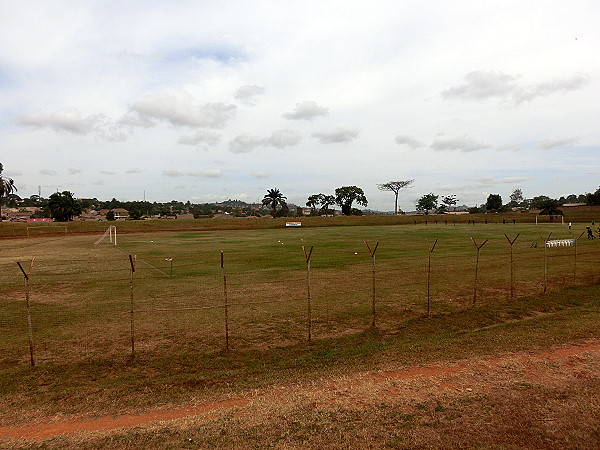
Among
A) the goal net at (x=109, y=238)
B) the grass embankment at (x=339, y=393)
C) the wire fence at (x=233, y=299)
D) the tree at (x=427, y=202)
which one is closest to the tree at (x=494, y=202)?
the tree at (x=427, y=202)

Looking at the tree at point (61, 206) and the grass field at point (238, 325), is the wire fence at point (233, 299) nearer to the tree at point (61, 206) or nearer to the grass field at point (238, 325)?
the grass field at point (238, 325)

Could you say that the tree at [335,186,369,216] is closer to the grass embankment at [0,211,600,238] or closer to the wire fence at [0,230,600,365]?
the grass embankment at [0,211,600,238]

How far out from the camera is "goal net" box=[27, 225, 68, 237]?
217 ft

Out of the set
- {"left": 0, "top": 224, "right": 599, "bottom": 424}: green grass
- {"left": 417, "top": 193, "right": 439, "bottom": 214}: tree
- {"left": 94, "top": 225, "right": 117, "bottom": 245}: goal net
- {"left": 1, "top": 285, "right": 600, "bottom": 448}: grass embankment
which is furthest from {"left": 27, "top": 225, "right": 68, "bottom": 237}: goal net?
{"left": 417, "top": 193, "right": 439, "bottom": 214}: tree

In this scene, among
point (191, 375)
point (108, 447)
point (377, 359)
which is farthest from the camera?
point (377, 359)

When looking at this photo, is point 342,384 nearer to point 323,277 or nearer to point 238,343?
point 238,343

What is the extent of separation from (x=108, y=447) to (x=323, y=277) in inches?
675

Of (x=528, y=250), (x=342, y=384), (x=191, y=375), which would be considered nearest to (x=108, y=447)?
(x=191, y=375)

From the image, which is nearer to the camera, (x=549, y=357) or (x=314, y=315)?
(x=549, y=357)

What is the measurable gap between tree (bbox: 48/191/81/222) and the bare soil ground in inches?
3989

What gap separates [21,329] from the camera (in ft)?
43.1

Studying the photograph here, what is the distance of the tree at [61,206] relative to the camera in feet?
301

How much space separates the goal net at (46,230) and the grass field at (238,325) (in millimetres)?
48609

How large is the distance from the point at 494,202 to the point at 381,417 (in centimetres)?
16952
